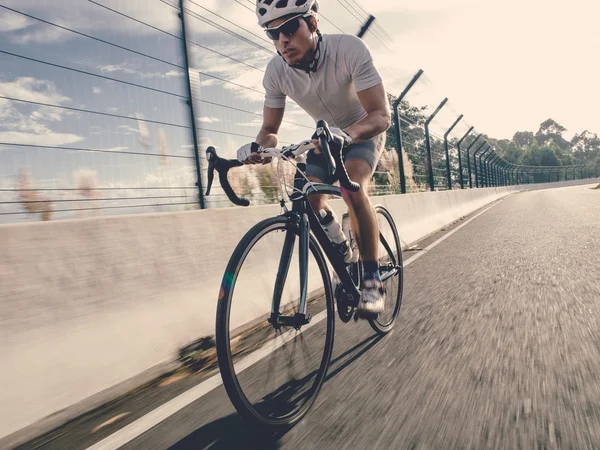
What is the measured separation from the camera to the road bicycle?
236 cm

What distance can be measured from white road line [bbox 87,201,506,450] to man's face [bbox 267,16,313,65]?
1.60 metres

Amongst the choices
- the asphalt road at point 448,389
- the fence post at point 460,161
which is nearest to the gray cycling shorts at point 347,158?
the asphalt road at point 448,389

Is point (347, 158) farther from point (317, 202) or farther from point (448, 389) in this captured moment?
point (448, 389)

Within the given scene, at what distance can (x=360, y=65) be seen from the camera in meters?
3.25

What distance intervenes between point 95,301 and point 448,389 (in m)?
1.96

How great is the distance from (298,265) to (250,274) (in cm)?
27

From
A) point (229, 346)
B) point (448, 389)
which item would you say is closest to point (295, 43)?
point (229, 346)

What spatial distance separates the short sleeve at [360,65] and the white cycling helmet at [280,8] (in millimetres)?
437

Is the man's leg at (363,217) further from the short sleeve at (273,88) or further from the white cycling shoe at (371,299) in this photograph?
the short sleeve at (273,88)

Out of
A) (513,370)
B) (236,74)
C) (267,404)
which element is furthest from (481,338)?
(236,74)

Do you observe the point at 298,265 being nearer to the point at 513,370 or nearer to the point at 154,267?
the point at 154,267

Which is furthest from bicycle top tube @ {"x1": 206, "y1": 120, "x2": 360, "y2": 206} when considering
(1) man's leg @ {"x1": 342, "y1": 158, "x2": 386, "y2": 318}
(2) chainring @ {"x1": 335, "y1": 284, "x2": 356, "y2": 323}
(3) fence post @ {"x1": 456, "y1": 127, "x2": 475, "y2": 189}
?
(3) fence post @ {"x1": 456, "y1": 127, "x2": 475, "y2": 189}

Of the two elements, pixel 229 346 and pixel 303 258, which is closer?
pixel 229 346

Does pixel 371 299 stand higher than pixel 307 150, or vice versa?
pixel 307 150
